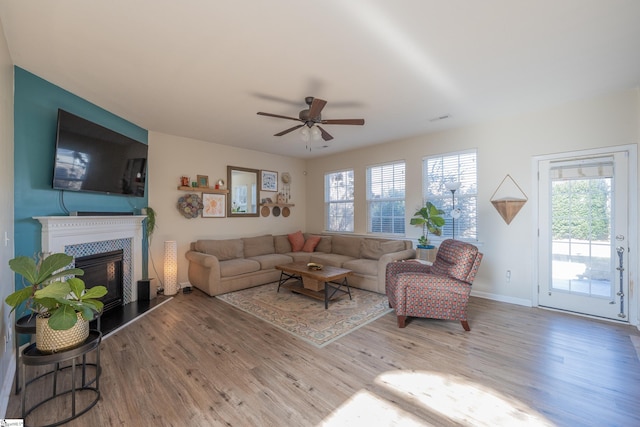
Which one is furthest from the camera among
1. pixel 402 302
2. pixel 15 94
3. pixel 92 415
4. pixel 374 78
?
pixel 402 302

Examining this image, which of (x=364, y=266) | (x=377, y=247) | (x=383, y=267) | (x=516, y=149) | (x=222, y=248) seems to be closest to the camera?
(x=516, y=149)

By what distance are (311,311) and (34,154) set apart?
11.2ft

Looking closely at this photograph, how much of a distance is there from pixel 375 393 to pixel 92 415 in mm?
1914

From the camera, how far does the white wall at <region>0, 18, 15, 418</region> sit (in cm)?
196

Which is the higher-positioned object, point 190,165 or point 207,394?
point 190,165

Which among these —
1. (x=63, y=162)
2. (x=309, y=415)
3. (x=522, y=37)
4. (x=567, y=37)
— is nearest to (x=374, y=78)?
(x=522, y=37)

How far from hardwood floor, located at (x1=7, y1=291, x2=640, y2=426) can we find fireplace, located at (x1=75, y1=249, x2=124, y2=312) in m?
0.81

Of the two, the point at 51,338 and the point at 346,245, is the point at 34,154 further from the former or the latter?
the point at 346,245

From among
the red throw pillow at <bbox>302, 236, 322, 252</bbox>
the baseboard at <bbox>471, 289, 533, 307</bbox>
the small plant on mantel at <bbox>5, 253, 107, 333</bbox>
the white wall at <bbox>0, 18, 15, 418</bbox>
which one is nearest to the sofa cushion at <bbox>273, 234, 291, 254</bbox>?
the red throw pillow at <bbox>302, 236, 322, 252</bbox>

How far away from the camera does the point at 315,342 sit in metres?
2.74

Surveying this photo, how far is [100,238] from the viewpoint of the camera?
3.37 metres

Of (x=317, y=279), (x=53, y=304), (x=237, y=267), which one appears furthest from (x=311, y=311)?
(x=53, y=304)

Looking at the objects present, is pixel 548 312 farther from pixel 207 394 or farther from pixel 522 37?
pixel 207 394

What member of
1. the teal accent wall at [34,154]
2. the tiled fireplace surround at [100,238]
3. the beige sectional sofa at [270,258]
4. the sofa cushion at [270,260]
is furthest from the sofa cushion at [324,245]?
the teal accent wall at [34,154]
